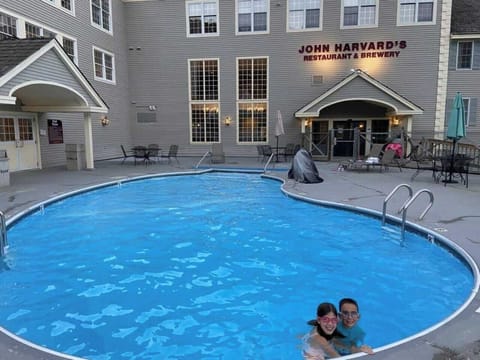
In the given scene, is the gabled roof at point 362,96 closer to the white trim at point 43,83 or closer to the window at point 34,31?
the white trim at point 43,83

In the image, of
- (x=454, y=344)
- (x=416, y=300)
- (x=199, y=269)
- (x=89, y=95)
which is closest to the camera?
(x=454, y=344)

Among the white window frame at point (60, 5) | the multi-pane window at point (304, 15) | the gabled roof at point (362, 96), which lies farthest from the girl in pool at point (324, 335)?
the multi-pane window at point (304, 15)

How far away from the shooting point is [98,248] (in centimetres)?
655

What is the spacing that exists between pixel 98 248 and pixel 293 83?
15.9 meters

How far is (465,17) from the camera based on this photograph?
64.4 feet

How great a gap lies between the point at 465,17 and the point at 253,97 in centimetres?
1134

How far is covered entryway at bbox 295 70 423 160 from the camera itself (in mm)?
17984

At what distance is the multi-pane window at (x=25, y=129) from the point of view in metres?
14.0

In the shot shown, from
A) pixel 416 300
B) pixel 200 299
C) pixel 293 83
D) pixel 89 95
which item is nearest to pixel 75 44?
pixel 89 95

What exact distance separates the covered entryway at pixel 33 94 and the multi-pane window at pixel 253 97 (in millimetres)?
8229

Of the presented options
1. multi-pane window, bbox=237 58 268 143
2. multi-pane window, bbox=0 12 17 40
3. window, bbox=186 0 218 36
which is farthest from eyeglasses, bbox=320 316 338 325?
window, bbox=186 0 218 36

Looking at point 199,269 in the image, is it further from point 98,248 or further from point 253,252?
point 98,248

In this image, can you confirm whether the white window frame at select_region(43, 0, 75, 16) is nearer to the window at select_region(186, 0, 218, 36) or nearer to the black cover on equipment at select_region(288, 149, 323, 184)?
the window at select_region(186, 0, 218, 36)

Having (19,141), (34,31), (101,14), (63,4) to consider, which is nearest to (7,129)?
(19,141)
